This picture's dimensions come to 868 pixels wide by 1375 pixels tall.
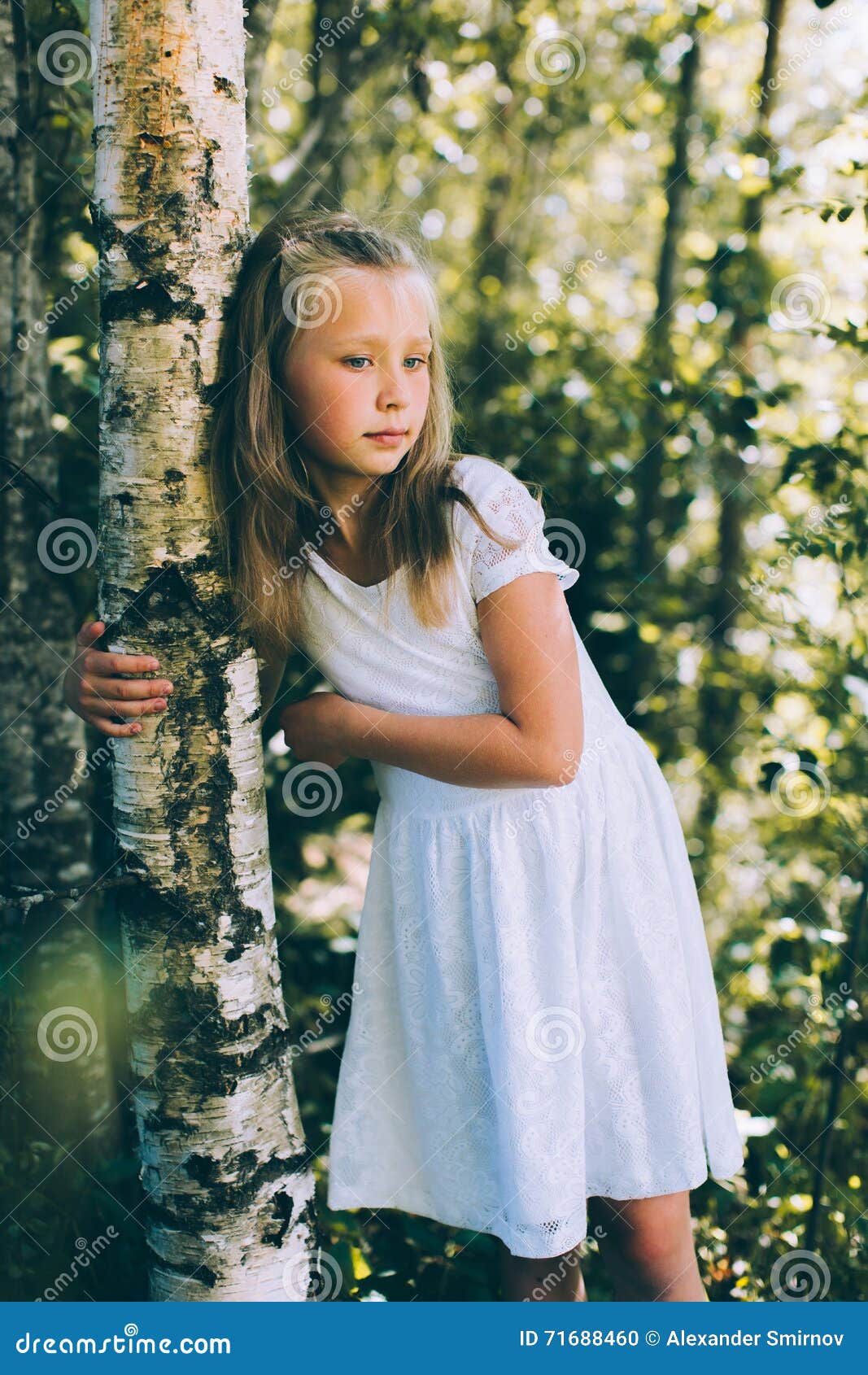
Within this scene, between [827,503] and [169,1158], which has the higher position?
[827,503]

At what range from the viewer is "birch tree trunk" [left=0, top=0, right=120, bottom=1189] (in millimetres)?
2078

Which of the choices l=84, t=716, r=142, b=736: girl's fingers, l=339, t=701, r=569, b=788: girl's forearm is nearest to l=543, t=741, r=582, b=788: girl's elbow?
l=339, t=701, r=569, b=788: girl's forearm

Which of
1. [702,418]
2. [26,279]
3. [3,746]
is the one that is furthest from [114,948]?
[702,418]

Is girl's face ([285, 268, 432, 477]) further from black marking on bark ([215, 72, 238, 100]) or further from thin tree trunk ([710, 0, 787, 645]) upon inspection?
thin tree trunk ([710, 0, 787, 645])

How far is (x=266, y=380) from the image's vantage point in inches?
59.7

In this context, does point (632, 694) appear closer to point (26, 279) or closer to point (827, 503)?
point (827, 503)

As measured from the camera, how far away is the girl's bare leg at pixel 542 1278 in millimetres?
1790

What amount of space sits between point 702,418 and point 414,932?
187cm

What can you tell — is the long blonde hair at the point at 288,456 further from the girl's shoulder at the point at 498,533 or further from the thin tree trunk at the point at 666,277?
the thin tree trunk at the point at 666,277

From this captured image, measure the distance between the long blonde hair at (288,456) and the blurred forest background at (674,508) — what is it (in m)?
0.27

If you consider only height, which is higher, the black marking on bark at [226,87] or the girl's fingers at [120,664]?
the black marking on bark at [226,87]

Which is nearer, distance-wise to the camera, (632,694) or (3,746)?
(3,746)

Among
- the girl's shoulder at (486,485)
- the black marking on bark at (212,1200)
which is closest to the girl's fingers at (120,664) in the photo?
the girl's shoulder at (486,485)

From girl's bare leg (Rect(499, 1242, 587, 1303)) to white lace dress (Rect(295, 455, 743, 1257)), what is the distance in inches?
6.5
